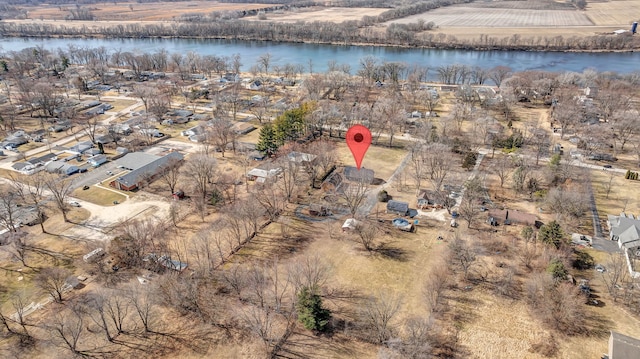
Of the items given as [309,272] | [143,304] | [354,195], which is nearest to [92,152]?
[143,304]

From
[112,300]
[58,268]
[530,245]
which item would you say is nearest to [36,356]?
[112,300]

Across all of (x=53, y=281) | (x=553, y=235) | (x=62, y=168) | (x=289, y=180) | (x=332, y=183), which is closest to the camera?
(x=53, y=281)

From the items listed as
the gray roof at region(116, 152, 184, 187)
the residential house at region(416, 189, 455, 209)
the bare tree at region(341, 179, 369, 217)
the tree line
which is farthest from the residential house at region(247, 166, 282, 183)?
the tree line

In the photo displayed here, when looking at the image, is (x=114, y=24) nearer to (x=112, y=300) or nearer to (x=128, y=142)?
(x=128, y=142)

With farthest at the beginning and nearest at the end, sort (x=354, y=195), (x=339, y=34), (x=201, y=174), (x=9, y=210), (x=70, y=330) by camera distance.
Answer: (x=339, y=34) < (x=201, y=174) < (x=354, y=195) < (x=9, y=210) < (x=70, y=330)

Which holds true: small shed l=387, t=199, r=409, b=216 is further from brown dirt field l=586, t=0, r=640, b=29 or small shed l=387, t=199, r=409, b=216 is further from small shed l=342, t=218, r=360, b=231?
brown dirt field l=586, t=0, r=640, b=29

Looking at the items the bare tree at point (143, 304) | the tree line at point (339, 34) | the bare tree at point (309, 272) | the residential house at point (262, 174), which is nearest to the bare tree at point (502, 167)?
the bare tree at point (309, 272)

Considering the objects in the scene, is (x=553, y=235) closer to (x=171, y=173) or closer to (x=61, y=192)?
(x=171, y=173)

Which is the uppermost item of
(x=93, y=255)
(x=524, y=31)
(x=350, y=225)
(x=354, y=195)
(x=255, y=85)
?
(x=524, y=31)
